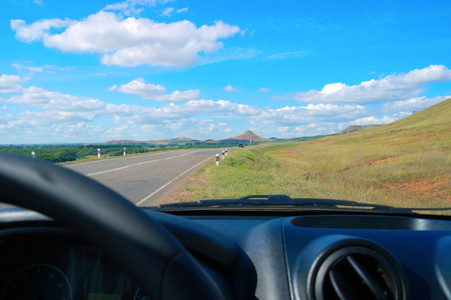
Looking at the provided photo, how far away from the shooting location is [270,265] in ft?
6.40

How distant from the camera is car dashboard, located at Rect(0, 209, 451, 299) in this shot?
1704 millimetres

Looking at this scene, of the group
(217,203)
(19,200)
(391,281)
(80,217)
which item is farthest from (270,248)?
(217,203)

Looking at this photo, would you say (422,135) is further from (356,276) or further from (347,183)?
(356,276)

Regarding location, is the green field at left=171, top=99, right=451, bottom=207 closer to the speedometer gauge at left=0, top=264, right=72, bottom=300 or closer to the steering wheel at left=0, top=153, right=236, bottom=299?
the speedometer gauge at left=0, top=264, right=72, bottom=300

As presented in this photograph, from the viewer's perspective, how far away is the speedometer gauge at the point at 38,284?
6.04ft

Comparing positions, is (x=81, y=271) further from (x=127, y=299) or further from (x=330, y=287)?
(x=330, y=287)

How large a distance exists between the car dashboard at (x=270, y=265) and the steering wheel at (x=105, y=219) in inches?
13.5

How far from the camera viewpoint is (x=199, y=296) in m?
1.19

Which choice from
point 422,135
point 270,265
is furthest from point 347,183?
point 422,135

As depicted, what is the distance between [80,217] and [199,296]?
0.46 m

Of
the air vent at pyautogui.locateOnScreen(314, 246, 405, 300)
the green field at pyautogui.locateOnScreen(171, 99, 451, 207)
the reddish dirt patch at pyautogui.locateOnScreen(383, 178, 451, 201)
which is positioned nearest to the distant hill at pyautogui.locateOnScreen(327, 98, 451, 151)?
the green field at pyautogui.locateOnScreen(171, 99, 451, 207)

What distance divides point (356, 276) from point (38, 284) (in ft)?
5.25

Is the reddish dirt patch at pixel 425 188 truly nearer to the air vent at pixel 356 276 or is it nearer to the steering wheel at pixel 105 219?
the air vent at pixel 356 276

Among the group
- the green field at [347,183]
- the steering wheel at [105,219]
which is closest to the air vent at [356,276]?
the steering wheel at [105,219]
